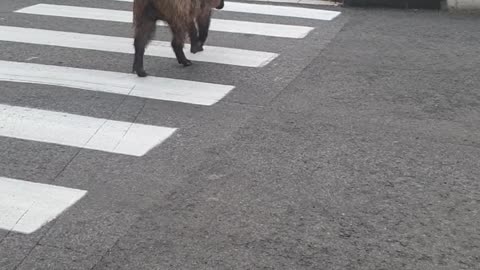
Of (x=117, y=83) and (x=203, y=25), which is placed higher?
(x=203, y=25)

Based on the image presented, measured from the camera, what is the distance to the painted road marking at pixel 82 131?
5164mm

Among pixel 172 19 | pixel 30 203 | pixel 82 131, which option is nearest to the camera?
pixel 30 203

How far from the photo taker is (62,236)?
394 centimetres

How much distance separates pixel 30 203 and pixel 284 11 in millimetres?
5470

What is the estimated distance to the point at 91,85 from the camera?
643 cm

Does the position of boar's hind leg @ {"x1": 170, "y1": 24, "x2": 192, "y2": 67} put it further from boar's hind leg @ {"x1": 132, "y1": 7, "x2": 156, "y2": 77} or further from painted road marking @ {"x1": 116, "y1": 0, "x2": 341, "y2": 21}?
painted road marking @ {"x1": 116, "y1": 0, "x2": 341, "y2": 21}

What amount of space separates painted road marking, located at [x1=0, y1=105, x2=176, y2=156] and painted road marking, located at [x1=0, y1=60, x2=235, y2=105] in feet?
2.20

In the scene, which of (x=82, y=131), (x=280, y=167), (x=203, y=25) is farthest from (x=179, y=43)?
(x=280, y=167)

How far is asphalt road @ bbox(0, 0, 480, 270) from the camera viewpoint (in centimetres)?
374

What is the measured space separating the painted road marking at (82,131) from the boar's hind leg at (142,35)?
3.66 feet

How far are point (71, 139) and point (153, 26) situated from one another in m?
1.72

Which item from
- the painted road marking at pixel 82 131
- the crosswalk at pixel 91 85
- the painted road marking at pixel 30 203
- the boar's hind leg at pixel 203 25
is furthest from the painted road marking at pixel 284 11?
the painted road marking at pixel 30 203

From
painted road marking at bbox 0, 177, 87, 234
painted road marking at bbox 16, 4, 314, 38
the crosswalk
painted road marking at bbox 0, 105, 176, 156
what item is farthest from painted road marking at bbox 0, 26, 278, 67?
painted road marking at bbox 0, 177, 87, 234

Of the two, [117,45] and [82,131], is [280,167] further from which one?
[117,45]
